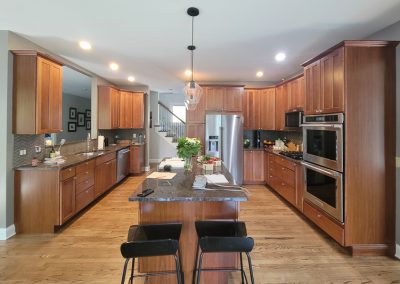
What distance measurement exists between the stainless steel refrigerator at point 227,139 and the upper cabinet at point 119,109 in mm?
2530

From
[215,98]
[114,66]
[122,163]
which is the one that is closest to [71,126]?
[122,163]

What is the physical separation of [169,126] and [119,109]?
10.8 ft

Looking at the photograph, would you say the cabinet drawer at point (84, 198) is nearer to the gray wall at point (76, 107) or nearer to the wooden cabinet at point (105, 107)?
the gray wall at point (76, 107)

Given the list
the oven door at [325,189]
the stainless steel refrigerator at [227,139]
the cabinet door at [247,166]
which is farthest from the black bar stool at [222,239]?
the cabinet door at [247,166]

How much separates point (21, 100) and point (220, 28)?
284 centimetres

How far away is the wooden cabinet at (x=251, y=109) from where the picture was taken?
6.20m

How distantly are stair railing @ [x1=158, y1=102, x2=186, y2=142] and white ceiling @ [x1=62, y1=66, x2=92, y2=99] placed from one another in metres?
2.81

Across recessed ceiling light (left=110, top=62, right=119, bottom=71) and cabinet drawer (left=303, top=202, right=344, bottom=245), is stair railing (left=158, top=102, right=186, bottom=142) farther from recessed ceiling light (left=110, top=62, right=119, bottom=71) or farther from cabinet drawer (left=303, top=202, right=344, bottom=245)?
cabinet drawer (left=303, top=202, right=344, bottom=245)

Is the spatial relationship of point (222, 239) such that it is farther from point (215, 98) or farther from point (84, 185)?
point (215, 98)

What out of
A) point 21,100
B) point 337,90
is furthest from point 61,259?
point 337,90

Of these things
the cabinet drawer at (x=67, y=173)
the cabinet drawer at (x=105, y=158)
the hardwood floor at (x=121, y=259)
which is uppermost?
the cabinet drawer at (x=105, y=158)

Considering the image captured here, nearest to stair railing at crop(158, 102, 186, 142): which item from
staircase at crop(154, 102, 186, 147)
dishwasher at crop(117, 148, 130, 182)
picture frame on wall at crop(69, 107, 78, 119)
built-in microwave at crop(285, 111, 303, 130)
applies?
staircase at crop(154, 102, 186, 147)

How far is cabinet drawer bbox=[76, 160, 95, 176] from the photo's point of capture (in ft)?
12.6

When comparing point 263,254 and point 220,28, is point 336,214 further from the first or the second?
point 220,28
